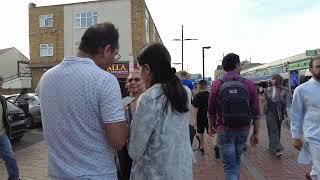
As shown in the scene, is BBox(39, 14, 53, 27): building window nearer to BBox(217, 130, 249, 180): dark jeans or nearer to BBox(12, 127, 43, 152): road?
BBox(12, 127, 43, 152): road

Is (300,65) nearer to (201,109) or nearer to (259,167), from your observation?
(201,109)

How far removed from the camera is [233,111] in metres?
5.75

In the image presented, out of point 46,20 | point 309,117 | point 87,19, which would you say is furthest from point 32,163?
point 46,20

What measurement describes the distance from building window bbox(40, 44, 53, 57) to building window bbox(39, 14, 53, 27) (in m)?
2.13

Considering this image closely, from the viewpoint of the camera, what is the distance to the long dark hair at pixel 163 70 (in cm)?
333

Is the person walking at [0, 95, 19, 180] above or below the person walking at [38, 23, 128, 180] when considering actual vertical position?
below

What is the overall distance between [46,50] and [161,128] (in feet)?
164

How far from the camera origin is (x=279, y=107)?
441 inches

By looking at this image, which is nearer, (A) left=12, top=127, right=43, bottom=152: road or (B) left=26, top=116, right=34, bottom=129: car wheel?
(A) left=12, top=127, right=43, bottom=152: road

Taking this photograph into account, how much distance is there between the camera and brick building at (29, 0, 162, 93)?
157 feet

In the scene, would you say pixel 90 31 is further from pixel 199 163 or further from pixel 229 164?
pixel 199 163

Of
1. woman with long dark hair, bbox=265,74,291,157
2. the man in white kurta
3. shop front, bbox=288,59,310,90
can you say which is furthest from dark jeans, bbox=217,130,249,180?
shop front, bbox=288,59,310,90

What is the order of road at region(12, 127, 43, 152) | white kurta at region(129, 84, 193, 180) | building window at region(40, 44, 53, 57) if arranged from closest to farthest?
white kurta at region(129, 84, 193, 180)
road at region(12, 127, 43, 152)
building window at region(40, 44, 53, 57)

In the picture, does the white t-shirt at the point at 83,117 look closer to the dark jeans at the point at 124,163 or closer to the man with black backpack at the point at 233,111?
the dark jeans at the point at 124,163
